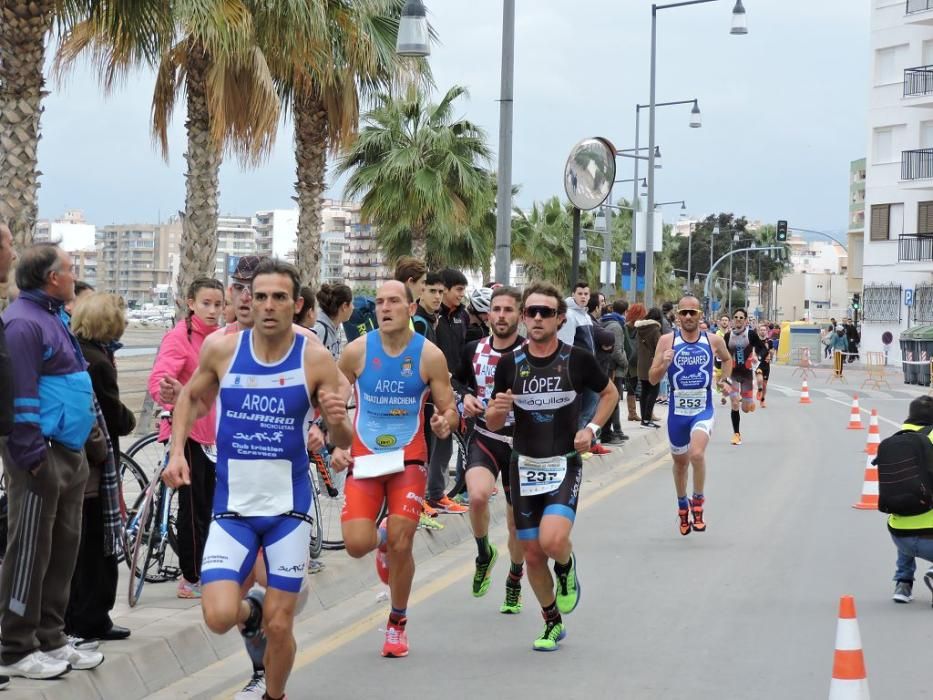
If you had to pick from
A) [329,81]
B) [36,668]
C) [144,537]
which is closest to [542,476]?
[144,537]

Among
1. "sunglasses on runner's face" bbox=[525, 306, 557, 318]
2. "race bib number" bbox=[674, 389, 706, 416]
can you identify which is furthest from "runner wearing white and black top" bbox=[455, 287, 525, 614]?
"race bib number" bbox=[674, 389, 706, 416]

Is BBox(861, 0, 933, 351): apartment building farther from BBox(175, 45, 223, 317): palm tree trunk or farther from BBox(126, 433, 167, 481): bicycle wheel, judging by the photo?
BBox(126, 433, 167, 481): bicycle wheel

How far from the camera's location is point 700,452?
38.6 feet

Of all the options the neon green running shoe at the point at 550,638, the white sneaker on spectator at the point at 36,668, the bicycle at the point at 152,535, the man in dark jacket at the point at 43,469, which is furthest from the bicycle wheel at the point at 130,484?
the neon green running shoe at the point at 550,638

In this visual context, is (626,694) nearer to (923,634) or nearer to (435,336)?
(923,634)

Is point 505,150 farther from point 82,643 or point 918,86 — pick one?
point 918,86

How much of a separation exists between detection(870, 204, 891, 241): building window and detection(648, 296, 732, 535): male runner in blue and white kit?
166ft

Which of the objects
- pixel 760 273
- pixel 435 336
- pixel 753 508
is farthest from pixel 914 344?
pixel 760 273

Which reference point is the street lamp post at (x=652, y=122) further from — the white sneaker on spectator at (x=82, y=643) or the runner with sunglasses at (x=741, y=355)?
the white sneaker on spectator at (x=82, y=643)

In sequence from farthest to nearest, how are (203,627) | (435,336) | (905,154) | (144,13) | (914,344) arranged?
(905,154) < (914,344) < (144,13) < (435,336) < (203,627)

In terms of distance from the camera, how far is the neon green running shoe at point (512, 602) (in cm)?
857

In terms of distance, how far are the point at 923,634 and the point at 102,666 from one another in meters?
4.69

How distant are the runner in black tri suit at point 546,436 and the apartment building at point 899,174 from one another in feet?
166

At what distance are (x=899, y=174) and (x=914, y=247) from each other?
142 inches
